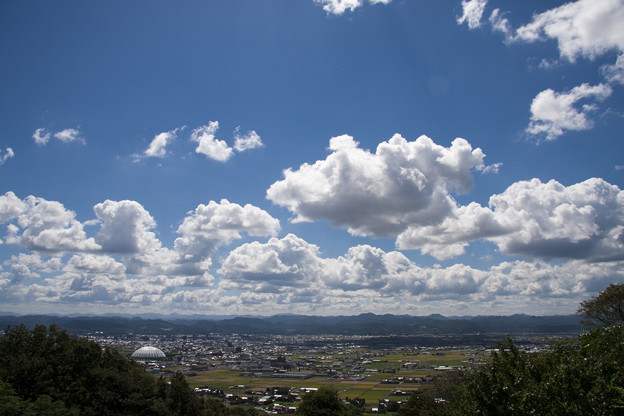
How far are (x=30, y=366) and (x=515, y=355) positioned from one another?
31875mm

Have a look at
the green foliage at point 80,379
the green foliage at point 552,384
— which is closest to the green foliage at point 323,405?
the green foliage at point 80,379

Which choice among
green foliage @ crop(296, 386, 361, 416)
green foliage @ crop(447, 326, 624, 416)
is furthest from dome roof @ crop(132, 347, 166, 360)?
green foliage @ crop(447, 326, 624, 416)

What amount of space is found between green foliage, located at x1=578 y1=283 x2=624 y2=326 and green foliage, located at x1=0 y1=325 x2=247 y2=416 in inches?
1662

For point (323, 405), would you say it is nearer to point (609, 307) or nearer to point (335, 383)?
point (609, 307)

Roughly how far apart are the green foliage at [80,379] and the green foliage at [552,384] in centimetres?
2406

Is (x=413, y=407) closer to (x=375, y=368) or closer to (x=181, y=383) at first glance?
(x=181, y=383)

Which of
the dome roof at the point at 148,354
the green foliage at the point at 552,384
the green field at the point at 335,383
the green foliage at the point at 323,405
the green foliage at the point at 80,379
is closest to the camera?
the green foliage at the point at 552,384

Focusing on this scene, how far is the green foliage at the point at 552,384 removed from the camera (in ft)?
44.2

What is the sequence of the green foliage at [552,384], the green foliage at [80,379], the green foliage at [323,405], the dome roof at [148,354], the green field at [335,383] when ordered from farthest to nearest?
1. the dome roof at [148,354]
2. the green field at [335,383]
3. the green foliage at [323,405]
4. the green foliage at [80,379]
5. the green foliage at [552,384]

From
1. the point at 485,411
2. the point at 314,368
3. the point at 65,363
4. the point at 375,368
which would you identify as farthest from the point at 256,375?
the point at 485,411

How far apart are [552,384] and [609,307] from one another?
38183mm

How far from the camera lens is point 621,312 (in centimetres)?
4347

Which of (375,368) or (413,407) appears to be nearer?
(413,407)

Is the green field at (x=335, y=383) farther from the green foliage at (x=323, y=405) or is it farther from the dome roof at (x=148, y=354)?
the green foliage at (x=323, y=405)
